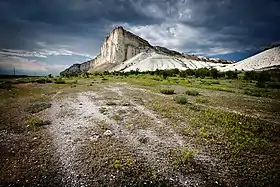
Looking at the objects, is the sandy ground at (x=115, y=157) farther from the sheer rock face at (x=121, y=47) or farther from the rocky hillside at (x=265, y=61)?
the sheer rock face at (x=121, y=47)

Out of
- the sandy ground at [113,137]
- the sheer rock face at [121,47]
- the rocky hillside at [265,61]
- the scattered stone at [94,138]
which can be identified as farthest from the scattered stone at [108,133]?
the sheer rock face at [121,47]

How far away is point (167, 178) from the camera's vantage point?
9250 mm

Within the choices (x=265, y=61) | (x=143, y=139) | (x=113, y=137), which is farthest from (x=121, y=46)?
(x=143, y=139)

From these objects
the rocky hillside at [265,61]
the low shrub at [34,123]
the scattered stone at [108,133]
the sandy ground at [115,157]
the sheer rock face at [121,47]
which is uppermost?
the sheer rock face at [121,47]

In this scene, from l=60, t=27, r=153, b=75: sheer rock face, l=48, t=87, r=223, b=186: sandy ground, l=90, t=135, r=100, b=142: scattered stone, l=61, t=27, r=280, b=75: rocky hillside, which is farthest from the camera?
l=60, t=27, r=153, b=75: sheer rock face

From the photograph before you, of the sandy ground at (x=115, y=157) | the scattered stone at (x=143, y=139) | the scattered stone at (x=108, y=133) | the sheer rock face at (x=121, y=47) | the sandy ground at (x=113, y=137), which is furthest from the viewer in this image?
the sheer rock face at (x=121, y=47)

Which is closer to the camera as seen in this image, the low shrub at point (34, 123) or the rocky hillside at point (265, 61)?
the low shrub at point (34, 123)

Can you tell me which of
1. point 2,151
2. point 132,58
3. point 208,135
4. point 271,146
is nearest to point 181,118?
point 208,135

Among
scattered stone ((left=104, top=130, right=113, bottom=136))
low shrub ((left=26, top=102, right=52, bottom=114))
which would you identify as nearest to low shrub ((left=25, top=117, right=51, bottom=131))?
low shrub ((left=26, top=102, right=52, bottom=114))

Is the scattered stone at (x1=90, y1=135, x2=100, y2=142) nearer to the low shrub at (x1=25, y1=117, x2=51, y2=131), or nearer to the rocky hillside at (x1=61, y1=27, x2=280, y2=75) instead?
the low shrub at (x1=25, y1=117, x2=51, y2=131)

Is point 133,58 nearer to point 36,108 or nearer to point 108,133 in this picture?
point 36,108

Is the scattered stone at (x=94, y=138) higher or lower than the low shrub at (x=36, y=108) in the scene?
lower

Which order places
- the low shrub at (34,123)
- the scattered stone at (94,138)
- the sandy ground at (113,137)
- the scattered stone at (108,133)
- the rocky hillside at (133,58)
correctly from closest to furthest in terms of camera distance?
the sandy ground at (113,137), the scattered stone at (94,138), the scattered stone at (108,133), the low shrub at (34,123), the rocky hillside at (133,58)

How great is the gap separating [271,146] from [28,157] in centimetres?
1307
